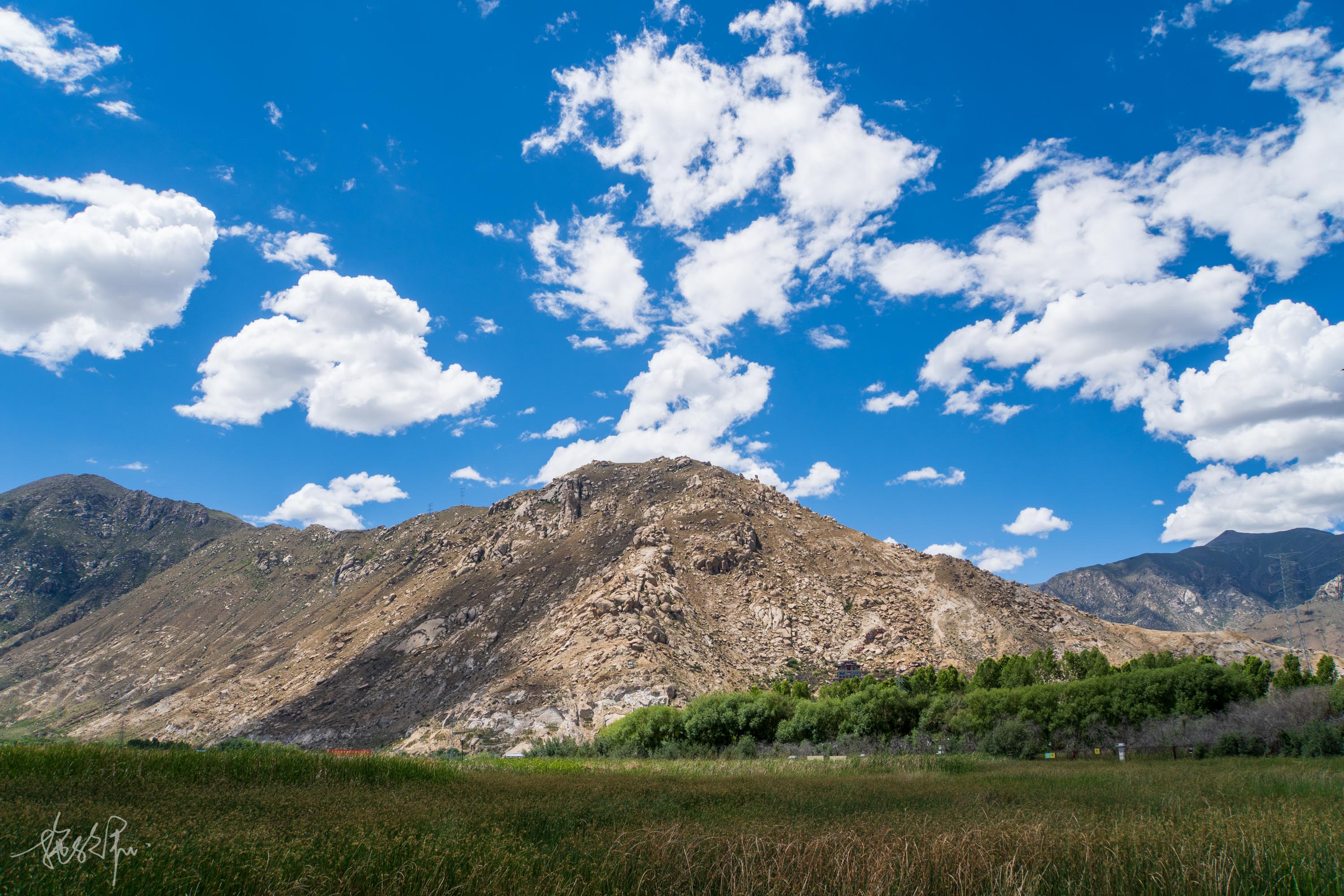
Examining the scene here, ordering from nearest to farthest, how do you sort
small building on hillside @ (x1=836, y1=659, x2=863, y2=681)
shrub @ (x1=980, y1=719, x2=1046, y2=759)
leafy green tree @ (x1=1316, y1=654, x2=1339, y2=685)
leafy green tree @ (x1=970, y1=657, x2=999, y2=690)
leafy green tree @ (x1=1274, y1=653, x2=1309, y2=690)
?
1. shrub @ (x1=980, y1=719, x2=1046, y2=759)
2. leafy green tree @ (x1=1274, y1=653, x2=1309, y2=690)
3. leafy green tree @ (x1=1316, y1=654, x2=1339, y2=685)
4. leafy green tree @ (x1=970, y1=657, x2=999, y2=690)
5. small building on hillside @ (x1=836, y1=659, x2=863, y2=681)

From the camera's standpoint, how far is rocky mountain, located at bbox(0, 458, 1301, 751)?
3403 inches

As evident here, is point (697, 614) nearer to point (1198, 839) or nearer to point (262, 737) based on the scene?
point (262, 737)

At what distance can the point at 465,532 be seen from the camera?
5837 inches

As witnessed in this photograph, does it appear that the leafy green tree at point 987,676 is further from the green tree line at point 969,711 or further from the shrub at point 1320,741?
the shrub at point 1320,741

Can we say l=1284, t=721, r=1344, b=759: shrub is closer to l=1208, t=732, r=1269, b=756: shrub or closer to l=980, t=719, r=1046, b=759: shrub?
l=1208, t=732, r=1269, b=756: shrub

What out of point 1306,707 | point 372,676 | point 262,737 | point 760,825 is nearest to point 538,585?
point 372,676

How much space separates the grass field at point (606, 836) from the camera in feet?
21.1

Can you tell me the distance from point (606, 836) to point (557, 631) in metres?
90.4

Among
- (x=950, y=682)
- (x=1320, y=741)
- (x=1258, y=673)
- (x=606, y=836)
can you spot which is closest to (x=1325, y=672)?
(x=1258, y=673)

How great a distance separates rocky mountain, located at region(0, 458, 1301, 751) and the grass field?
64912 millimetres

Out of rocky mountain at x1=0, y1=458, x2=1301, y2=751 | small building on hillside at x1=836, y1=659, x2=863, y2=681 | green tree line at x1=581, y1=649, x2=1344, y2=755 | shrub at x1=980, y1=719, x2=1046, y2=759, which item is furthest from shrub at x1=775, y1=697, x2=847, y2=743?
small building on hillside at x1=836, y1=659, x2=863, y2=681

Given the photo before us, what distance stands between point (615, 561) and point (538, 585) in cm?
1432

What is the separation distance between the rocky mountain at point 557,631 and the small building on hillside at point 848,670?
218cm
